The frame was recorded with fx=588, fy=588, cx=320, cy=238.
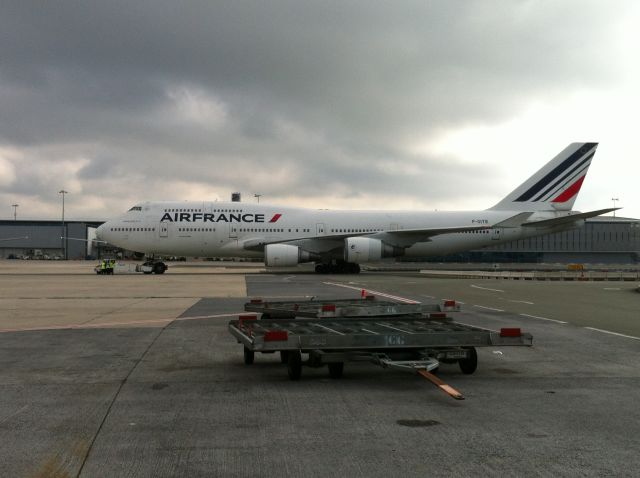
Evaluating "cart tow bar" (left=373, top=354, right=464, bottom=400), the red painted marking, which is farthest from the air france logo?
"cart tow bar" (left=373, top=354, right=464, bottom=400)

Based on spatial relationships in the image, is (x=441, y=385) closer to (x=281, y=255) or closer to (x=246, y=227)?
(x=281, y=255)

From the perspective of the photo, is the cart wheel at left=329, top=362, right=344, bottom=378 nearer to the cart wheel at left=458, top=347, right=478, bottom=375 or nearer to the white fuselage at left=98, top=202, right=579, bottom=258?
the cart wheel at left=458, top=347, right=478, bottom=375

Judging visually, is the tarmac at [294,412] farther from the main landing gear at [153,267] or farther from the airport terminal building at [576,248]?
the airport terminal building at [576,248]

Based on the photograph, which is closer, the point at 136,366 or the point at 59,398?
the point at 59,398

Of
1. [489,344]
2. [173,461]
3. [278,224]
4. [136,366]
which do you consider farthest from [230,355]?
[278,224]

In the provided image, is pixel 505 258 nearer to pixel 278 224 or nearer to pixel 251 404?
pixel 278 224

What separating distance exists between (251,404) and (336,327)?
2805 mm

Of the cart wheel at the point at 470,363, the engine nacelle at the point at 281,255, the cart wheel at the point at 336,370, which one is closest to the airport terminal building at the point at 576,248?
the engine nacelle at the point at 281,255

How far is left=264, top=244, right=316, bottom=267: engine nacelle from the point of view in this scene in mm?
35625

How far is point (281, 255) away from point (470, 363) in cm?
2830

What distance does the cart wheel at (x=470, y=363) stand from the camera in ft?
25.0

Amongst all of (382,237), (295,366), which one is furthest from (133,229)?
(295,366)

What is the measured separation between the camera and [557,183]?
137ft

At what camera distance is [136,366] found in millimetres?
8211
